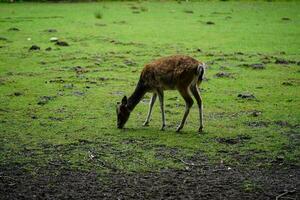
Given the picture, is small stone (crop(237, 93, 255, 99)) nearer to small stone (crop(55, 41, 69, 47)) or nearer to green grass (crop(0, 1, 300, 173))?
green grass (crop(0, 1, 300, 173))

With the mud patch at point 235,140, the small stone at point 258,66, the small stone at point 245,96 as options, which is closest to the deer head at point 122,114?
the mud patch at point 235,140

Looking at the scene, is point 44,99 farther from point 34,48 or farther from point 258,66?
point 34,48

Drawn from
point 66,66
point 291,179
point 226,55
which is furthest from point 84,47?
point 291,179

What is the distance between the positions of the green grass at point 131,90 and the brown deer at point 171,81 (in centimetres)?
40

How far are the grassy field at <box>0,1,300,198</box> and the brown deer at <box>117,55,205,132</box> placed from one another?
16.4 inches

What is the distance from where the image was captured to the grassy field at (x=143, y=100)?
9938mm

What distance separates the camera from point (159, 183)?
867cm

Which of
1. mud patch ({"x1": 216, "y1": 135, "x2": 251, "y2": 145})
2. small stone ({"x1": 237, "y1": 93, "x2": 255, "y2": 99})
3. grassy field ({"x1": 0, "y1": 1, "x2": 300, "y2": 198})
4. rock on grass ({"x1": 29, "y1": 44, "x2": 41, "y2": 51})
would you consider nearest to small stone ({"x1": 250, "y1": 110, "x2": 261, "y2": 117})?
grassy field ({"x1": 0, "y1": 1, "x2": 300, "y2": 198})

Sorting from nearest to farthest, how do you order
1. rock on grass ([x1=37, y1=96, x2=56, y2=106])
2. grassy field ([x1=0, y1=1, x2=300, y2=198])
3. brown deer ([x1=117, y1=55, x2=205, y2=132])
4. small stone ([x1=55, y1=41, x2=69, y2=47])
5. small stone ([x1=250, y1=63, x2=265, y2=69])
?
grassy field ([x1=0, y1=1, x2=300, y2=198])
brown deer ([x1=117, y1=55, x2=205, y2=132])
rock on grass ([x1=37, y1=96, x2=56, y2=106])
small stone ([x1=250, y1=63, x2=265, y2=69])
small stone ([x1=55, y1=41, x2=69, y2=47])

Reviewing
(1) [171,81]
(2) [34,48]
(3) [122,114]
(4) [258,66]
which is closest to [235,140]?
(1) [171,81]

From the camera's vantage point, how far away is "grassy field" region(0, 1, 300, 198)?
9938mm

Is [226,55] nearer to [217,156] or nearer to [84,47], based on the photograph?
[84,47]

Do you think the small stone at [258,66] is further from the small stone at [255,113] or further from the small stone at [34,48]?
the small stone at [34,48]

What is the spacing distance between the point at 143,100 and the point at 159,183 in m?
6.04
